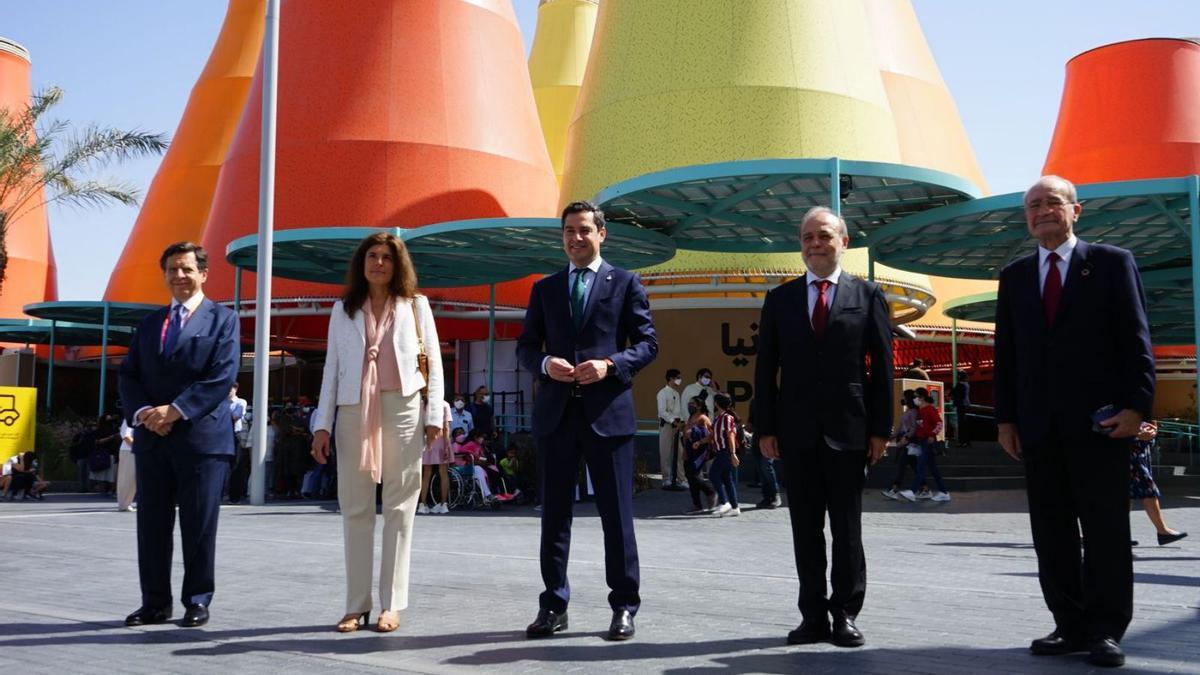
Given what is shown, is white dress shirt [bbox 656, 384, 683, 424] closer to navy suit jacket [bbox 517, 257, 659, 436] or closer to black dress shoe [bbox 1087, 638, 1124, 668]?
navy suit jacket [bbox 517, 257, 659, 436]

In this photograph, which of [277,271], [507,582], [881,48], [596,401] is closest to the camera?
[596,401]

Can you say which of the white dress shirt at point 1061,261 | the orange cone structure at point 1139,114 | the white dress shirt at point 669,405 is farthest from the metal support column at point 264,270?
the orange cone structure at point 1139,114

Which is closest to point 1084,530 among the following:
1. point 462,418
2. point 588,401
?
point 588,401

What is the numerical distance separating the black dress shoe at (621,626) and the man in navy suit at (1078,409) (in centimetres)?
162

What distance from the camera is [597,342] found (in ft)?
16.4

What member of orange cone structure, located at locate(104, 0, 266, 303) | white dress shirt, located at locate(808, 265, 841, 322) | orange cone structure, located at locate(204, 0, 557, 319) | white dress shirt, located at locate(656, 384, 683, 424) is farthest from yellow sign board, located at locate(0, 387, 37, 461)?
orange cone structure, located at locate(104, 0, 266, 303)

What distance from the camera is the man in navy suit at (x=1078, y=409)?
4.33 m

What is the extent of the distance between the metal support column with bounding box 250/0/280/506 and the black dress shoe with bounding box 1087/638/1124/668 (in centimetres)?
1141

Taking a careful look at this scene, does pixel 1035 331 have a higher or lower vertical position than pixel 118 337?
lower

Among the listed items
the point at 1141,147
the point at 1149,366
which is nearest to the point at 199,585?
the point at 1149,366

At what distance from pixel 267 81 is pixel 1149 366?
1263 centimetres

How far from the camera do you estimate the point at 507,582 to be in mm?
6773

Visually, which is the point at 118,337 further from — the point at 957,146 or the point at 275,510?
the point at 957,146

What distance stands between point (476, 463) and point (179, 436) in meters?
9.58
